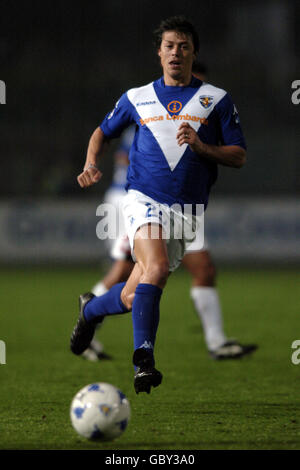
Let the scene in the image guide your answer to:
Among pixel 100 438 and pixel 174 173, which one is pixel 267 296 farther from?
pixel 100 438

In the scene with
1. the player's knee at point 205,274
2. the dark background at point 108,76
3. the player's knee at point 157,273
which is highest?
the dark background at point 108,76

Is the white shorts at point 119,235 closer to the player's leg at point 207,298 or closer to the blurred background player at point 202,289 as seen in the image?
the blurred background player at point 202,289

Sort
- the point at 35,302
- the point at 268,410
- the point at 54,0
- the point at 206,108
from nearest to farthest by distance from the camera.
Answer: the point at 268,410 → the point at 206,108 → the point at 35,302 → the point at 54,0

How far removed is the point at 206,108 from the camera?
4711 mm

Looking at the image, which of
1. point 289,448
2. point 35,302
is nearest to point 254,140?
point 35,302

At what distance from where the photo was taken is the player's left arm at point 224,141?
4461 mm

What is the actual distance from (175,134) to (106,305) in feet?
3.63

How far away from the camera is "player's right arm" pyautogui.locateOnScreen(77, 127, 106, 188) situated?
15.2 feet

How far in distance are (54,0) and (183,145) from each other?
56.7 feet

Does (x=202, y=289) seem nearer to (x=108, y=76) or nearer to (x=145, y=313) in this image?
(x=145, y=313)

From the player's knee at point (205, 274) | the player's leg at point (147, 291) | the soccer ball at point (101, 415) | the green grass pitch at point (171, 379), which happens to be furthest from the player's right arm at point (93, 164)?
the player's knee at point (205, 274)

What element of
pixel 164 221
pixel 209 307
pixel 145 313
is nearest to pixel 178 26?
pixel 164 221

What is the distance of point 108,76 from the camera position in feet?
64.6

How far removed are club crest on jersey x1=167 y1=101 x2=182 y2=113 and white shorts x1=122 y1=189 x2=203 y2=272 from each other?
513 millimetres
